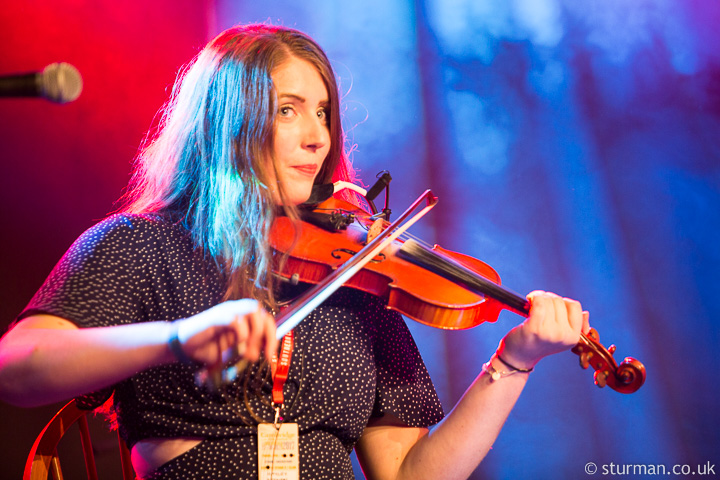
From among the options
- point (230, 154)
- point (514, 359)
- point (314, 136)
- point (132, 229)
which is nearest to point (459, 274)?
point (514, 359)

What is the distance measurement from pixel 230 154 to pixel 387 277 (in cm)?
44

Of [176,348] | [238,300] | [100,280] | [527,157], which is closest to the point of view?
[176,348]

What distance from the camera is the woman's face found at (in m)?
1.32

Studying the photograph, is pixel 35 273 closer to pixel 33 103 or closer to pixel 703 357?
pixel 33 103

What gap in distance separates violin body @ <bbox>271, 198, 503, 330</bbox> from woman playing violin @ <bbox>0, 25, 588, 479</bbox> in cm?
5

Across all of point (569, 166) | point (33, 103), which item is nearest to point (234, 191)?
point (33, 103)

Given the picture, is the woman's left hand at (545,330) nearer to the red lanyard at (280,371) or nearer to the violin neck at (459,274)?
the violin neck at (459,274)

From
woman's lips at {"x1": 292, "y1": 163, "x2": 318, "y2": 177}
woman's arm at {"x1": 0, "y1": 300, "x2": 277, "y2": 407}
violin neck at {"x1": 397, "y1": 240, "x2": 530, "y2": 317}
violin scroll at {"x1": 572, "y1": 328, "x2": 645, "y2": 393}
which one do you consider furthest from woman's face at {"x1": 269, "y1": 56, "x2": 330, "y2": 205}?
violin scroll at {"x1": 572, "y1": 328, "x2": 645, "y2": 393}

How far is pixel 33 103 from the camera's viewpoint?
1.95 meters

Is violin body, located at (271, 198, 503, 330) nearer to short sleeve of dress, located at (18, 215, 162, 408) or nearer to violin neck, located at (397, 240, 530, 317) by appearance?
violin neck, located at (397, 240, 530, 317)

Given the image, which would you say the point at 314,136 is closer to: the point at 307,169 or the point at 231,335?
the point at 307,169

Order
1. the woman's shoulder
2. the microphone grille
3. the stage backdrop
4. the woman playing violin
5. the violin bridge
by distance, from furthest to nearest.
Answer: the stage backdrop → the violin bridge → the woman's shoulder → the woman playing violin → the microphone grille

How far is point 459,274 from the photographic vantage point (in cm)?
134

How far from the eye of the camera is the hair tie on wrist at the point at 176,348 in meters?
0.71
